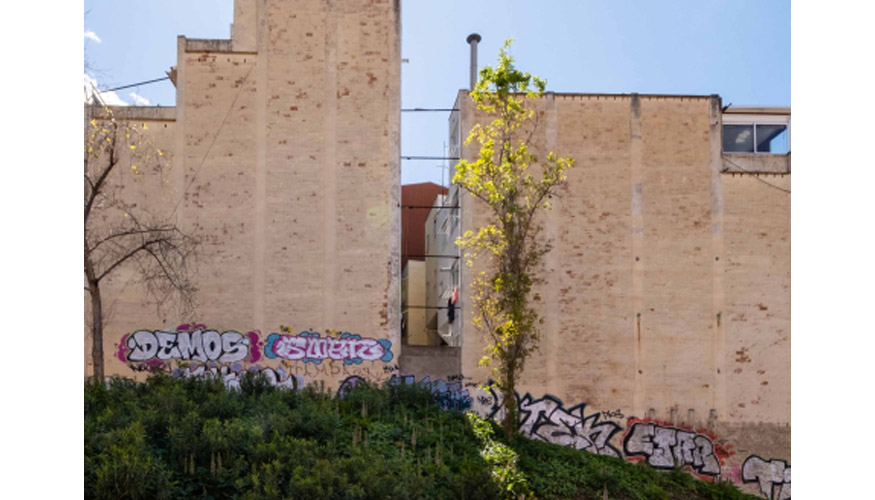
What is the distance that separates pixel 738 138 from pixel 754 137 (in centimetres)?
43

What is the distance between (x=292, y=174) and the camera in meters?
18.1

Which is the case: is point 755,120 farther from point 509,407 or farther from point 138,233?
point 138,233

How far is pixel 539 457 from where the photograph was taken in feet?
46.4

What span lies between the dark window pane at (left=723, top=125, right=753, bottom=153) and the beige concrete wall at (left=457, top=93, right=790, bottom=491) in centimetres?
111

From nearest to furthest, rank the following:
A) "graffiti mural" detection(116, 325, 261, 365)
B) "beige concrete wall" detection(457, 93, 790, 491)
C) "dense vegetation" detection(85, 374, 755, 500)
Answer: "dense vegetation" detection(85, 374, 755, 500) → "graffiti mural" detection(116, 325, 261, 365) → "beige concrete wall" detection(457, 93, 790, 491)

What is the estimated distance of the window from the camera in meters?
19.7

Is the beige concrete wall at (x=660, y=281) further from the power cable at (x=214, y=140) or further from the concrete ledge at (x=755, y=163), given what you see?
the power cable at (x=214, y=140)

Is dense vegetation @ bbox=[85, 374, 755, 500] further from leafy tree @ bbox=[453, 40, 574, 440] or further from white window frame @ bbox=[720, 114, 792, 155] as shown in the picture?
white window frame @ bbox=[720, 114, 792, 155]

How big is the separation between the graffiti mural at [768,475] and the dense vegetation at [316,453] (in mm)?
1967

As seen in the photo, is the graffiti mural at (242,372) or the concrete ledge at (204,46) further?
the concrete ledge at (204,46)

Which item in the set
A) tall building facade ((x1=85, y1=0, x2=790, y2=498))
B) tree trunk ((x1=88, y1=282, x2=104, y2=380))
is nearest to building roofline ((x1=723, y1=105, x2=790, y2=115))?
tall building facade ((x1=85, y1=0, x2=790, y2=498))

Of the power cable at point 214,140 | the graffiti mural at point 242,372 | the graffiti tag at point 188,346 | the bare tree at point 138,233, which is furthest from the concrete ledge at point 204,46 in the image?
the graffiti mural at point 242,372

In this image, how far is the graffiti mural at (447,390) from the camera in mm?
17328

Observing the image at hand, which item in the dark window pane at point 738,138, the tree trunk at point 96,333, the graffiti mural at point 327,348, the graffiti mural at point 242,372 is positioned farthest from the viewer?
the dark window pane at point 738,138
